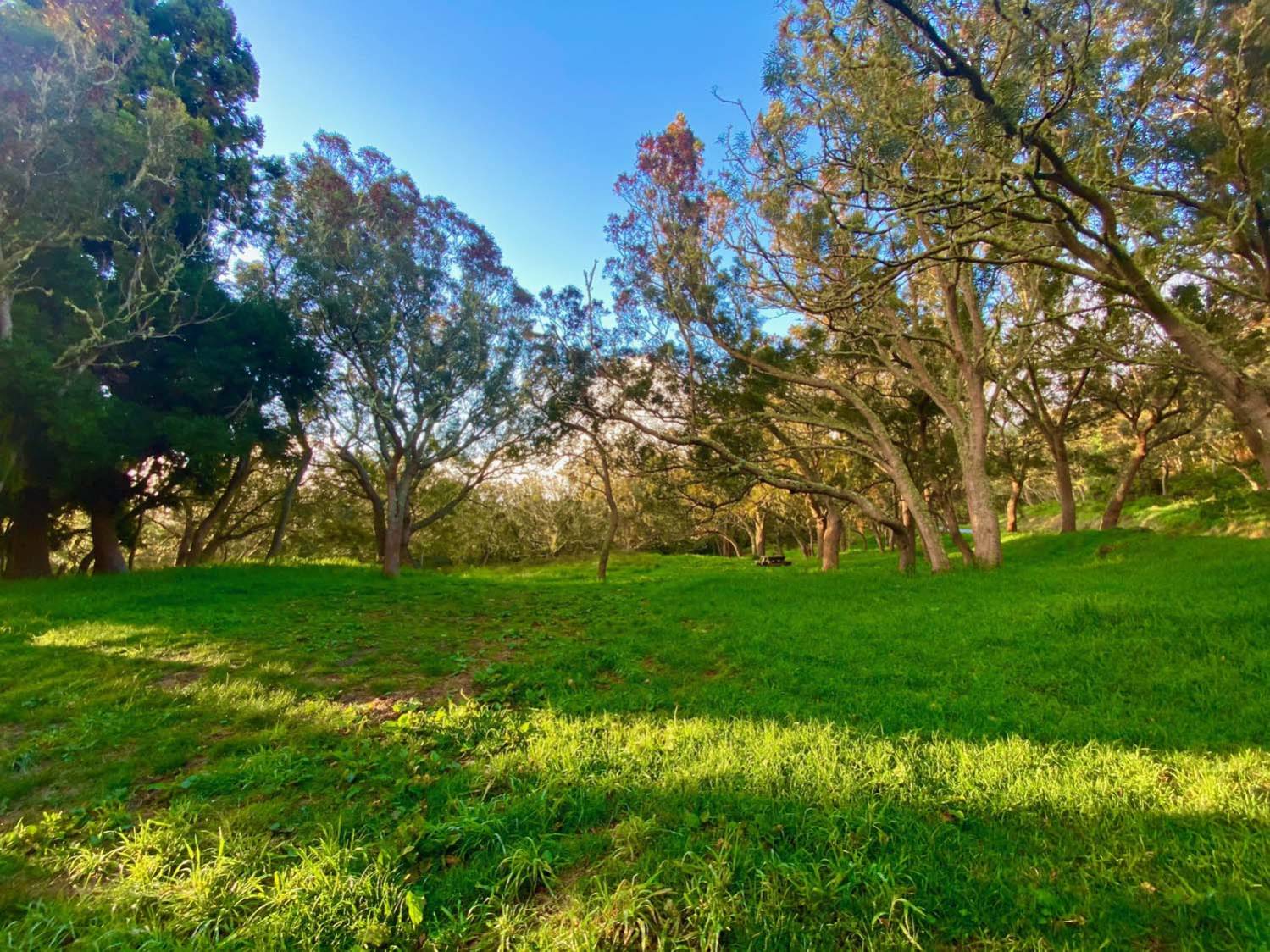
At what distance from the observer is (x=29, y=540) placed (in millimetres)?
13586

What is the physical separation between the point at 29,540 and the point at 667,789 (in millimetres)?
19748

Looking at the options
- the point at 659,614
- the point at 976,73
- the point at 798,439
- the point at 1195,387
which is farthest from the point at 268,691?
the point at 1195,387

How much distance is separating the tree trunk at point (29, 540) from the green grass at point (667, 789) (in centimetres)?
1100

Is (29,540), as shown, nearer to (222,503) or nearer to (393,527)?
(222,503)

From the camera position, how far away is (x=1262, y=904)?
6.04ft

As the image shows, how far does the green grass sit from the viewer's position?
197 cm

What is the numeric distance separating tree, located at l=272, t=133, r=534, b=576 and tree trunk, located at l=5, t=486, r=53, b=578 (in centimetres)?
721

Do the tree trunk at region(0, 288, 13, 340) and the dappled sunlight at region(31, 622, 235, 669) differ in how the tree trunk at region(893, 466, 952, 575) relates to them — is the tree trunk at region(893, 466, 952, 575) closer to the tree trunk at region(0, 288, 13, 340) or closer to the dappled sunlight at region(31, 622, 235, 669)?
the dappled sunlight at region(31, 622, 235, 669)

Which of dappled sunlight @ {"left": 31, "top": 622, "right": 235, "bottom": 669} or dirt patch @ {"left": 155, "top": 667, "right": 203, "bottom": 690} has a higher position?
dappled sunlight @ {"left": 31, "top": 622, "right": 235, "bottom": 669}

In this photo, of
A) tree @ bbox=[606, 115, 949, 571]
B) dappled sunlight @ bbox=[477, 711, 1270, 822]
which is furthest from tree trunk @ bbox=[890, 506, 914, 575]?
dappled sunlight @ bbox=[477, 711, 1270, 822]

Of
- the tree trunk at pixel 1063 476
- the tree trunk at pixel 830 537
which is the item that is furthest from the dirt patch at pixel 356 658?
the tree trunk at pixel 1063 476

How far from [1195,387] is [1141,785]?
63.5ft

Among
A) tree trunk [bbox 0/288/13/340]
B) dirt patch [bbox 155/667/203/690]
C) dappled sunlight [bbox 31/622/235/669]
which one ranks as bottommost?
dirt patch [bbox 155/667/203/690]

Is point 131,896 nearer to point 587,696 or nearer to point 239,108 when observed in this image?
point 587,696
